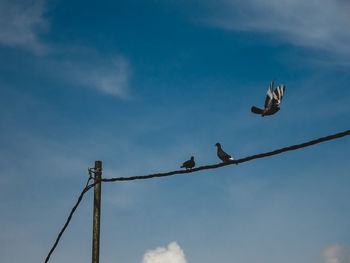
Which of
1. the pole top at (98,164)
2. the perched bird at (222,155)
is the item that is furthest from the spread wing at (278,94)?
the pole top at (98,164)

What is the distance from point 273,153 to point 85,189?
23.7ft

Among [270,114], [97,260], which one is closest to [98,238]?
[97,260]

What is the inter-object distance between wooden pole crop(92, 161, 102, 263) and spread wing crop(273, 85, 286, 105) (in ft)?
19.3

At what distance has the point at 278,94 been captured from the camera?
32.1ft

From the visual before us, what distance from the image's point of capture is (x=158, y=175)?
1065 centimetres

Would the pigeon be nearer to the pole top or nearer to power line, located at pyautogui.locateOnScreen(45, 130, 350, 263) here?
power line, located at pyautogui.locateOnScreen(45, 130, 350, 263)

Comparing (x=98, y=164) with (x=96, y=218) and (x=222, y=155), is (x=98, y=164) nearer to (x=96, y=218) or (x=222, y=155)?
(x=96, y=218)

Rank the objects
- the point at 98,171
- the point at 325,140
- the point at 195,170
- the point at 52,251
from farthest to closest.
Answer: the point at 52,251, the point at 98,171, the point at 195,170, the point at 325,140

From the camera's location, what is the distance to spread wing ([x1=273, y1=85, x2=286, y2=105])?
32.0 feet

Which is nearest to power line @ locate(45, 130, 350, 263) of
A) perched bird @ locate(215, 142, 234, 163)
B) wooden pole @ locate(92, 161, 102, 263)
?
wooden pole @ locate(92, 161, 102, 263)

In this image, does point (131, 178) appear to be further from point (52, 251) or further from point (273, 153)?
point (273, 153)

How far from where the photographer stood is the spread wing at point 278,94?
9758 mm

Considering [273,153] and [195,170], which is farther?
[195,170]

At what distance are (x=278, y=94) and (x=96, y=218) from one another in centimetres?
629
